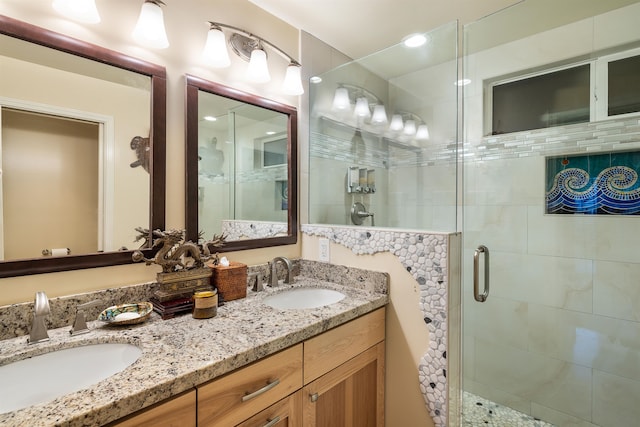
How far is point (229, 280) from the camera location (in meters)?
1.40

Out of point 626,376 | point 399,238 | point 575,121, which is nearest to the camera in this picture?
point 399,238

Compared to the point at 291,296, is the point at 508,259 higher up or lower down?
higher up

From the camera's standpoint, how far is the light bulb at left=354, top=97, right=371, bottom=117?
2.22 metres

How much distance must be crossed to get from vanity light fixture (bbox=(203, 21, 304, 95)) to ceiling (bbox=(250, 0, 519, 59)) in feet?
0.74

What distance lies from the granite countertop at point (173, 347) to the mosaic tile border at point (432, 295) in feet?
0.76

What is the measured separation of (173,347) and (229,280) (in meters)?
0.49

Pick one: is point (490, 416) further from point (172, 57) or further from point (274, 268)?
point (172, 57)

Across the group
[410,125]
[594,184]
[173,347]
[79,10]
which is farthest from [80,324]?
[594,184]

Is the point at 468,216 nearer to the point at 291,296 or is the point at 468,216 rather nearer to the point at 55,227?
the point at 291,296

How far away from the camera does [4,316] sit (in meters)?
0.97

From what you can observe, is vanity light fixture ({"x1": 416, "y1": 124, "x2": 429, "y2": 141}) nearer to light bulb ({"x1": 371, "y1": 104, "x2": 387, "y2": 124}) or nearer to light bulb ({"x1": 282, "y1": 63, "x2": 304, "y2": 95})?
light bulb ({"x1": 371, "y1": 104, "x2": 387, "y2": 124})

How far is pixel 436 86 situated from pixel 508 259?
1.18m

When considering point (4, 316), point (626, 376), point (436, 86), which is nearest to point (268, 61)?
point (436, 86)

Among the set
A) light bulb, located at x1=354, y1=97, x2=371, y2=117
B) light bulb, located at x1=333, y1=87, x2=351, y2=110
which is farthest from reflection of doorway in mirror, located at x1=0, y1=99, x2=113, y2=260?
light bulb, located at x1=354, y1=97, x2=371, y2=117
